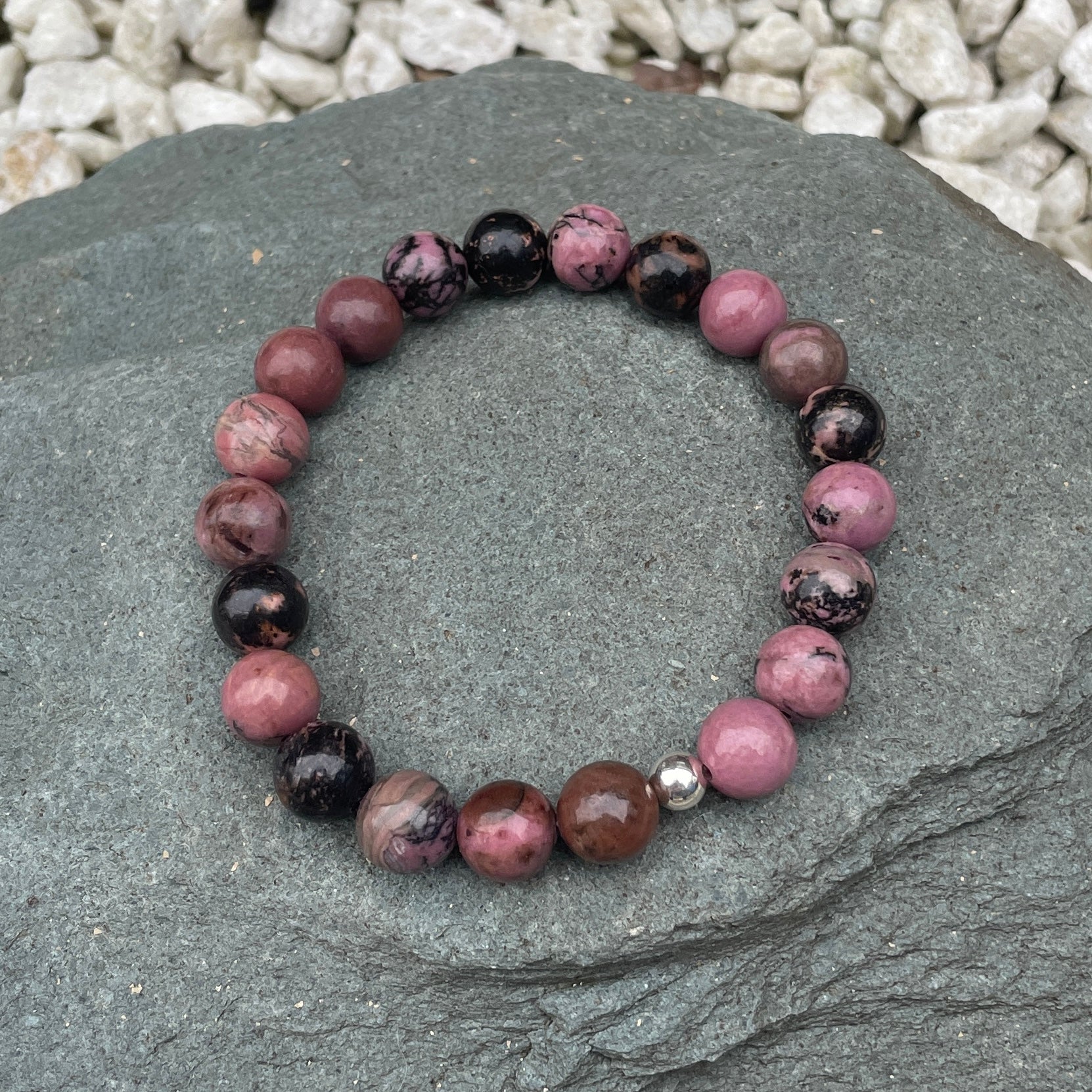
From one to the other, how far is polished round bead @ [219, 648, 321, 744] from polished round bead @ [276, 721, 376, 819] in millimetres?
28

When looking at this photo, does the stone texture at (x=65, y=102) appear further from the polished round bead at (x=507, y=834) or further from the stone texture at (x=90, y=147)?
the polished round bead at (x=507, y=834)

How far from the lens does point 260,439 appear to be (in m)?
1.53

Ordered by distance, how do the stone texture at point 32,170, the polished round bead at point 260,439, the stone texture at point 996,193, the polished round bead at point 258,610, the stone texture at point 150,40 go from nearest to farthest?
the polished round bead at point 258,610 → the polished round bead at point 260,439 → the stone texture at point 996,193 → the stone texture at point 32,170 → the stone texture at point 150,40

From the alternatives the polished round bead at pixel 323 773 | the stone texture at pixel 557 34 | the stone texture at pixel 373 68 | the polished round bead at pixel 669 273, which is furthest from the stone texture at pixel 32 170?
the polished round bead at pixel 323 773

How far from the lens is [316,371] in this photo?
5.16 ft

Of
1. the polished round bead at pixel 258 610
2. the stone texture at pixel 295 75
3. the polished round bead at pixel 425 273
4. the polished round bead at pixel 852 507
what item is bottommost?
the stone texture at pixel 295 75

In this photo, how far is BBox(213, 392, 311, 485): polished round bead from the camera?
5.04 feet

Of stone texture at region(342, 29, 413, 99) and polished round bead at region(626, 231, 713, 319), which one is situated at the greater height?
polished round bead at region(626, 231, 713, 319)

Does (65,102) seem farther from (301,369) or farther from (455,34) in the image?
(301,369)

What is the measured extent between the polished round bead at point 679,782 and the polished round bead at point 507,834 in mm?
130

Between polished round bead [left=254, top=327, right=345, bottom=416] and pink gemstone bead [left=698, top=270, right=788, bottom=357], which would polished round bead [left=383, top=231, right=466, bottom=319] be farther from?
pink gemstone bead [left=698, top=270, right=788, bottom=357]

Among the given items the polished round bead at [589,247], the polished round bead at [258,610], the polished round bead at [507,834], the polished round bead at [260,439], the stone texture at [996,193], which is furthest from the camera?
the stone texture at [996,193]

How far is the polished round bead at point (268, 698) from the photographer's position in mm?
1388

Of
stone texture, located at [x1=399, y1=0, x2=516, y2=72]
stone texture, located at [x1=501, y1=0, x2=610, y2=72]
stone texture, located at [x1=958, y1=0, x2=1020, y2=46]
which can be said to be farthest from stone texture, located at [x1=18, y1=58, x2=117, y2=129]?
stone texture, located at [x1=958, y1=0, x2=1020, y2=46]
